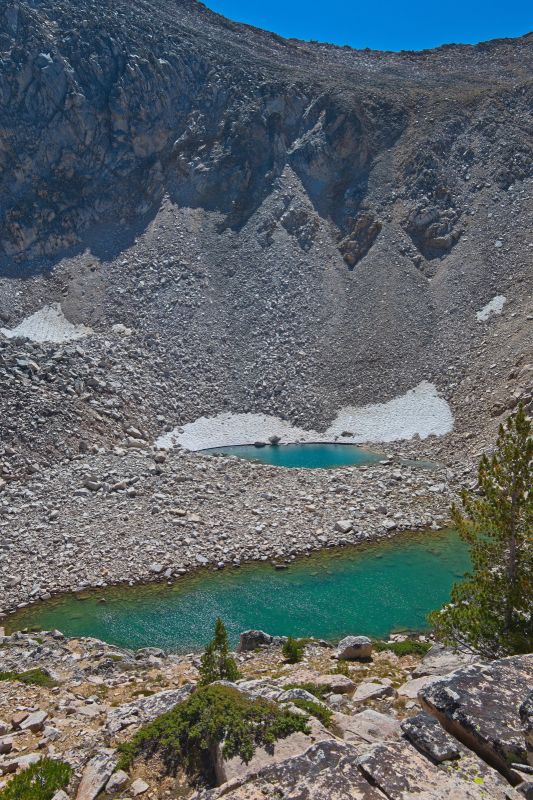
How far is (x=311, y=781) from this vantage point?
279 inches

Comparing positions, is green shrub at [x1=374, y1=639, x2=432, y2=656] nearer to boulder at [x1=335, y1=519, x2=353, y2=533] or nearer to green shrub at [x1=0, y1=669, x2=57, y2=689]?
green shrub at [x1=0, y1=669, x2=57, y2=689]

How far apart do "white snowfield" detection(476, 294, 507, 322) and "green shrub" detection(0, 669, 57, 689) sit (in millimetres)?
41049

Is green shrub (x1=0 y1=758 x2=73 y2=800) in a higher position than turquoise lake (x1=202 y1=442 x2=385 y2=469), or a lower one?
lower

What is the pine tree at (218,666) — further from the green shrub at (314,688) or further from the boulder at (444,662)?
the boulder at (444,662)

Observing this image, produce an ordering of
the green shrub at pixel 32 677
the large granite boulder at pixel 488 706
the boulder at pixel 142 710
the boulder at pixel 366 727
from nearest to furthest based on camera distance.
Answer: the large granite boulder at pixel 488 706 < the boulder at pixel 366 727 < the boulder at pixel 142 710 < the green shrub at pixel 32 677

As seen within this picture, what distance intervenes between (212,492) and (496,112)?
51104 mm

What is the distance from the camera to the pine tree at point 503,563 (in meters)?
12.5

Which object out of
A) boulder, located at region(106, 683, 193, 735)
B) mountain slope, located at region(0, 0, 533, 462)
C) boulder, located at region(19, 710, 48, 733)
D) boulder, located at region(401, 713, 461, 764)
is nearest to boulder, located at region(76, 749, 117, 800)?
boulder, located at region(106, 683, 193, 735)

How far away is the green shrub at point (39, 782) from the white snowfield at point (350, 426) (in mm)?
31287

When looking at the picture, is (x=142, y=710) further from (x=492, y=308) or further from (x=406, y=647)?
(x=492, y=308)

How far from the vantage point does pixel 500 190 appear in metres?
54.0

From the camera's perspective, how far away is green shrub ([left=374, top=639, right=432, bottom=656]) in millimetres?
17156

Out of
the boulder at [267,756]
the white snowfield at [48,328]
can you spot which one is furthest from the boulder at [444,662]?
the white snowfield at [48,328]

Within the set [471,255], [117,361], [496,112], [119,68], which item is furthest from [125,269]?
[496,112]
